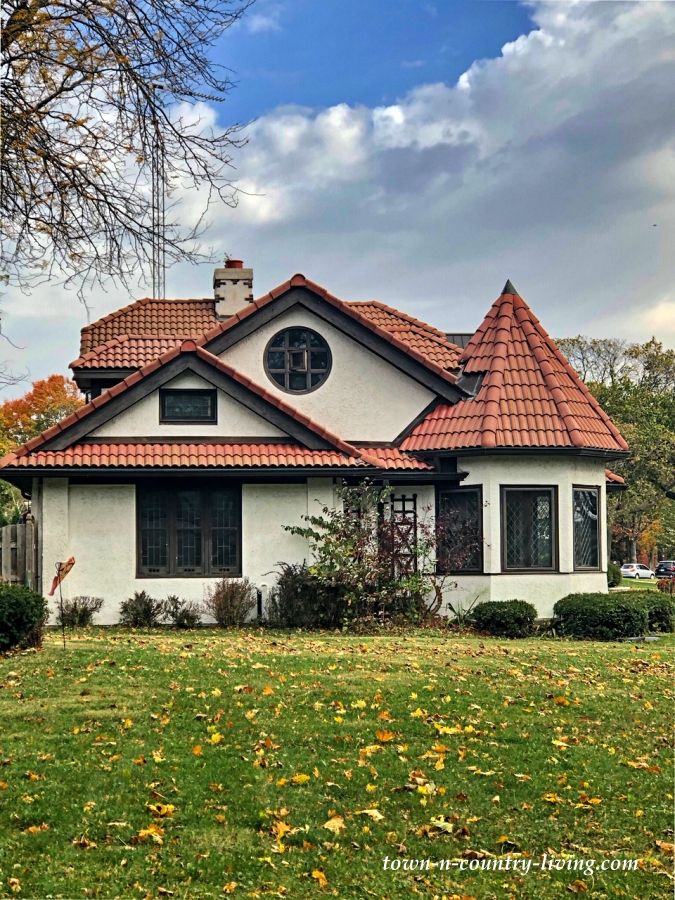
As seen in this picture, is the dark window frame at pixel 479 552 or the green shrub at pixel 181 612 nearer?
the green shrub at pixel 181 612

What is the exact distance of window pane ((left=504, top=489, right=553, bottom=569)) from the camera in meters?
21.1

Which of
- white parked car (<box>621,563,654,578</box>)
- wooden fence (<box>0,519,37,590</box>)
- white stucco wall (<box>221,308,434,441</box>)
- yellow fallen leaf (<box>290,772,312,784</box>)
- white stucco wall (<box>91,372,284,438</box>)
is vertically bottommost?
white parked car (<box>621,563,654,578</box>)

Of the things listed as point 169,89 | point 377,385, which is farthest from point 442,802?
point 377,385

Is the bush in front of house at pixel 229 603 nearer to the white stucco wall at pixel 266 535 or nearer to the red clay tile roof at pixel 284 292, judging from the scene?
the white stucco wall at pixel 266 535

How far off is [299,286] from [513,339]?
4828mm

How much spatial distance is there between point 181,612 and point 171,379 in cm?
438

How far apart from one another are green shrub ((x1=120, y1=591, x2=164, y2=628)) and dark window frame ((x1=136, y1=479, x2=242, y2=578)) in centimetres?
51

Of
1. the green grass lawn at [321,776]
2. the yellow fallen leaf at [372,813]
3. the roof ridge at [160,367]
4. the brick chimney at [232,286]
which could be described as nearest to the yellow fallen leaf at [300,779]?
the green grass lawn at [321,776]

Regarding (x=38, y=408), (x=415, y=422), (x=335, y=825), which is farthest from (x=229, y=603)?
(x=38, y=408)

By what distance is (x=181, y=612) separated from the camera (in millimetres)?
19922

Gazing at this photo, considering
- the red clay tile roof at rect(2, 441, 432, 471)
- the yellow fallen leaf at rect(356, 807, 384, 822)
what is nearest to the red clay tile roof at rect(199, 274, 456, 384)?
the red clay tile roof at rect(2, 441, 432, 471)

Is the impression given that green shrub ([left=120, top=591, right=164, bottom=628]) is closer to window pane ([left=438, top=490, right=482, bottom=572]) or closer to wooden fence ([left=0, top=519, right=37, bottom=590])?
wooden fence ([left=0, top=519, right=37, bottom=590])

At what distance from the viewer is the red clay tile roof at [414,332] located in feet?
81.3

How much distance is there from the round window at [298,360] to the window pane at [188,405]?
2510 millimetres
